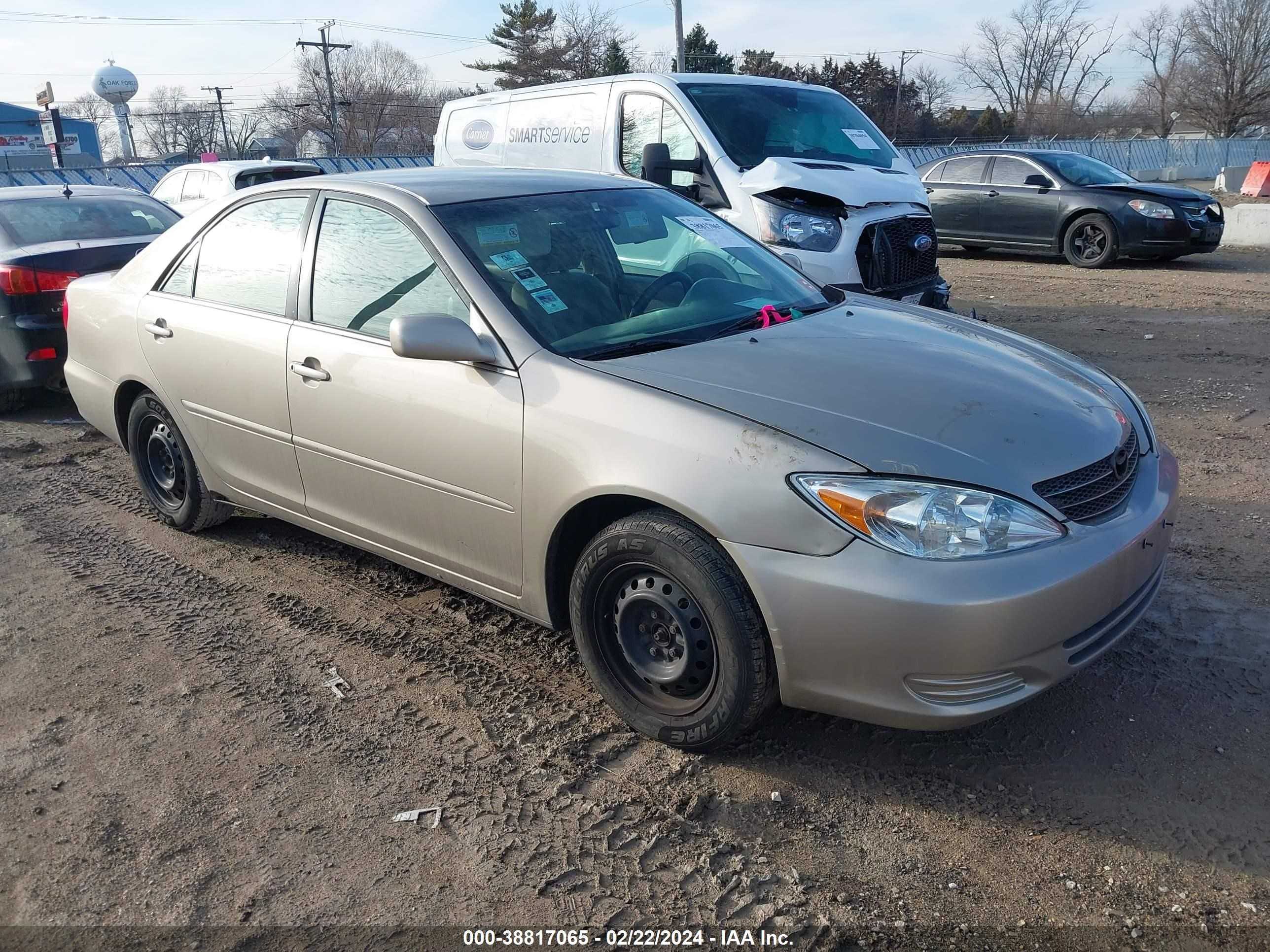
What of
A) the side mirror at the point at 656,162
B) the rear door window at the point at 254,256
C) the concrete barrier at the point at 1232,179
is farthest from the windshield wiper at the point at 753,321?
the concrete barrier at the point at 1232,179

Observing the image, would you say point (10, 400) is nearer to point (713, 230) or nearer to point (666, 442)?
point (713, 230)

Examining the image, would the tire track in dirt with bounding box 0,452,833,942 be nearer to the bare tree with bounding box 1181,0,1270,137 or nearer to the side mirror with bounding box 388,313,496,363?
the side mirror with bounding box 388,313,496,363

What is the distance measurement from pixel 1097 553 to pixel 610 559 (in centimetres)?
133

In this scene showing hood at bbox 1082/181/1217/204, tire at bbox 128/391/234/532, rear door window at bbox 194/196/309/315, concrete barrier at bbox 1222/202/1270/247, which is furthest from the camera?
concrete barrier at bbox 1222/202/1270/247

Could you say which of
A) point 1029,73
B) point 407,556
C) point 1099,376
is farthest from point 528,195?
point 1029,73

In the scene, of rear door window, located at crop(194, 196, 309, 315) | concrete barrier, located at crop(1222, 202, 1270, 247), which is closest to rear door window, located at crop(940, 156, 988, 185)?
concrete barrier, located at crop(1222, 202, 1270, 247)

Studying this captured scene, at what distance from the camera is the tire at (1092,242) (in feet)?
42.4

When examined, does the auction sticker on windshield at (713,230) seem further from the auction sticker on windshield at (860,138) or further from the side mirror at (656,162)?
the auction sticker on windshield at (860,138)

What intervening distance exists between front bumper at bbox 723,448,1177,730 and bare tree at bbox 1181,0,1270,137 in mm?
64839

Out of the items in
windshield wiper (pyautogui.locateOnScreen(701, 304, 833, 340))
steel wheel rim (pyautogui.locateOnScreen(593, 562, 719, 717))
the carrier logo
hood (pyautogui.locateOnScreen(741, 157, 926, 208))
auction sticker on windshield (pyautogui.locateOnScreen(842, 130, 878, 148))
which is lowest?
steel wheel rim (pyautogui.locateOnScreen(593, 562, 719, 717))

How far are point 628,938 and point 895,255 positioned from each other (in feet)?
18.3

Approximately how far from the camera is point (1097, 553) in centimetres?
275

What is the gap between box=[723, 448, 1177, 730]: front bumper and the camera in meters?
2.56

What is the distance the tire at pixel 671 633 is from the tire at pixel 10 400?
621 centimetres
